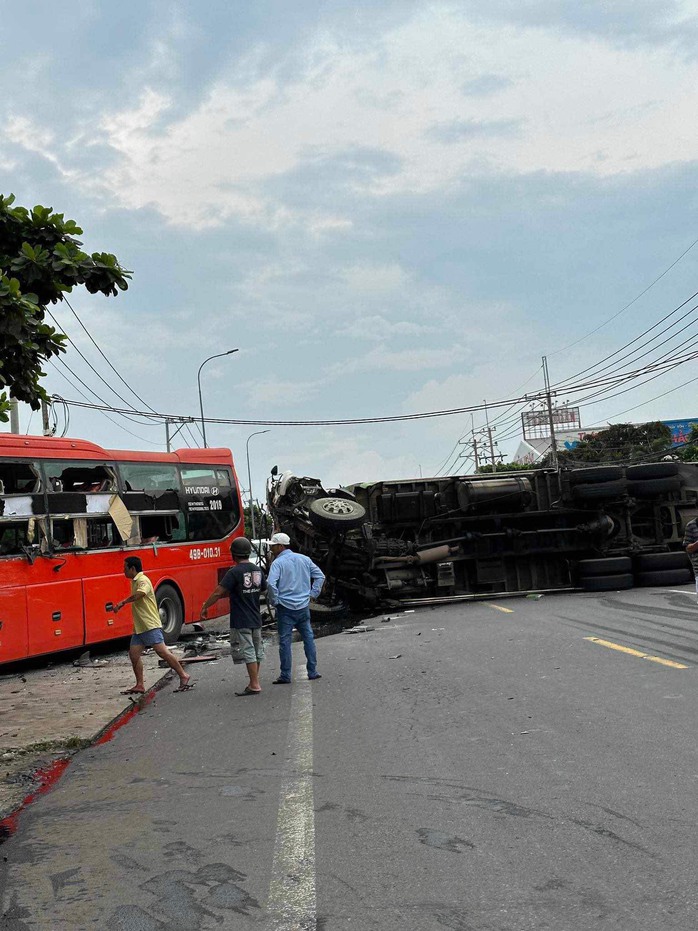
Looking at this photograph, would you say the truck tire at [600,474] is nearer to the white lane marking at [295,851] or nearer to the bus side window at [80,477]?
the bus side window at [80,477]

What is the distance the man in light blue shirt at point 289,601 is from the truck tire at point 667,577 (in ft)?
34.4

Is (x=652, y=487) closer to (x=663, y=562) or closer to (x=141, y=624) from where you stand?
(x=663, y=562)

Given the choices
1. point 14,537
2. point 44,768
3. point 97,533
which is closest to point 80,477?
point 97,533

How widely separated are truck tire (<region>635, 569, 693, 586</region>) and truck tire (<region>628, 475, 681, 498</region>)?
1606mm

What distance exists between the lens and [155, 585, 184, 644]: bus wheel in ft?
54.9

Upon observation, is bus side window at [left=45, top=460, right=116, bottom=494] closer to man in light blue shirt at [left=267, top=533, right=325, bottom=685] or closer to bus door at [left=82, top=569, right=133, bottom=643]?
bus door at [left=82, top=569, right=133, bottom=643]

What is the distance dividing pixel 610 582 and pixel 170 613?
8.80 m

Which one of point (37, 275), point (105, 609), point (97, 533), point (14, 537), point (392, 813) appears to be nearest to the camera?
point (392, 813)

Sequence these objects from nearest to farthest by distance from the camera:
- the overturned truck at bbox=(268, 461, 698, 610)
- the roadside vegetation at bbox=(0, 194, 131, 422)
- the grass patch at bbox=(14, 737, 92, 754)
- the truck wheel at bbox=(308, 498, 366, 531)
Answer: the roadside vegetation at bbox=(0, 194, 131, 422), the grass patch at bbox=(14, 737, 92, 754), the truck wheel at bbox=(308, 498, 366, 531), the overturned truck at bbox=(268, 461, 698, 610)

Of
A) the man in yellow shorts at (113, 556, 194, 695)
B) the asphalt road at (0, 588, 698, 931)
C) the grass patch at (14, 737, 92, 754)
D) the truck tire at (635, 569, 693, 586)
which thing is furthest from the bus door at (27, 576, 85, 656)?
the truck tire at (635, 569, 693, 586)

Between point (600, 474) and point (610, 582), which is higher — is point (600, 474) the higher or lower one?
the higher one

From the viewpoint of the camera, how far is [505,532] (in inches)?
754

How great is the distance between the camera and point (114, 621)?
15203mm

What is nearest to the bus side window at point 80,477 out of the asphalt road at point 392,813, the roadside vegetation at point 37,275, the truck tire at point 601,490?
the asphalt road at point 392,813
